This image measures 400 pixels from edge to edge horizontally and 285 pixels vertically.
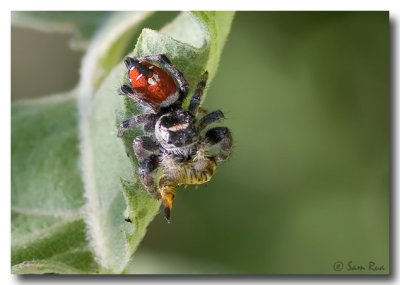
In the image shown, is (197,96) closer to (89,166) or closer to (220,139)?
(220,139)

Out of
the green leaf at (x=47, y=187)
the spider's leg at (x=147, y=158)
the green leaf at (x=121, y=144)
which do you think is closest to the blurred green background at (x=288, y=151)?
the green leaf at (x=47, y=187)

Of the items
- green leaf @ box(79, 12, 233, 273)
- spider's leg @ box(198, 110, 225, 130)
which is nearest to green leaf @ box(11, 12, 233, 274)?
green leaf @ box(79, 12, 233, 273)

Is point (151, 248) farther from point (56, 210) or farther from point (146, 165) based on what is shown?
point (146, 165)

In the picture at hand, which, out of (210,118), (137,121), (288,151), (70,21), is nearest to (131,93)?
(137,121)

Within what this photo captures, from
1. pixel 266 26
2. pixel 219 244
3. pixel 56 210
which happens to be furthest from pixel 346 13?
pixel 56 210

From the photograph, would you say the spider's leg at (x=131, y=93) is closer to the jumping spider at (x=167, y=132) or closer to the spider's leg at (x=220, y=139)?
the jumping spider at (x=167, y=132)
